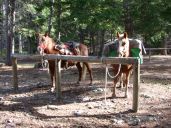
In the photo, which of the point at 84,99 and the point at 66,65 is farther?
the point at 66,65

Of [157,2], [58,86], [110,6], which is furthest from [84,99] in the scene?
[157,2]

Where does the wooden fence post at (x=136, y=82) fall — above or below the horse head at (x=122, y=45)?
below

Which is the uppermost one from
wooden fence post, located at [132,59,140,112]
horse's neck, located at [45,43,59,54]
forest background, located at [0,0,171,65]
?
forest background, located at [0,0,171,65]

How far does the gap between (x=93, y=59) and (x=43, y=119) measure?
226 cm

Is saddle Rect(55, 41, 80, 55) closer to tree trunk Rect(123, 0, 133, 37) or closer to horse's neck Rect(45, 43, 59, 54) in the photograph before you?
horse's neck Rect(45, 43, 59, 54)

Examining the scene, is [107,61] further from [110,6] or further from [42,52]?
[110,6]

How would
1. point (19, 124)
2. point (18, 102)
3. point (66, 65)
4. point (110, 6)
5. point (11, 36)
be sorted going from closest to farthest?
point (19, 124) < point (18, 102) < point (66, 65) < point (110, 6) < point (11, 36)

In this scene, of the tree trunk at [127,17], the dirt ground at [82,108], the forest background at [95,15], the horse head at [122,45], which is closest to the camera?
the dirt ground at [82,108]

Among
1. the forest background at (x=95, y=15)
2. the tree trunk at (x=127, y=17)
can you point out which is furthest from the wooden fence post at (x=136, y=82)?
the tree trunk at (x=127, y=17)

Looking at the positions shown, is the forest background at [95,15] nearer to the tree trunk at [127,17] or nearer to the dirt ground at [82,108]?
the tree trunk at [127,17]

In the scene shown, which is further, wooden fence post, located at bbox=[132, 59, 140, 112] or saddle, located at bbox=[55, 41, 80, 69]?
saddle, located at bbox=[55, 41, 80, 69]

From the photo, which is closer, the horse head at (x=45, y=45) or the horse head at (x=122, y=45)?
the horse head at (x=122, y=45)

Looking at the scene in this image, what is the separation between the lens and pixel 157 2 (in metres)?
22.9

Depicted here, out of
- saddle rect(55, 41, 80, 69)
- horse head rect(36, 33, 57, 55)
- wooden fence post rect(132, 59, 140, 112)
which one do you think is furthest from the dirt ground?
horse head rect(36, 33, 57, 55)
